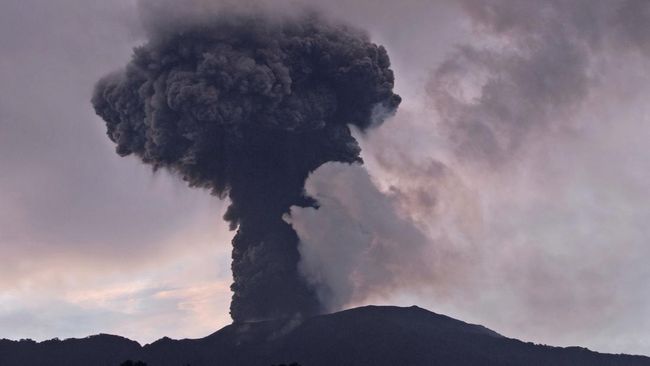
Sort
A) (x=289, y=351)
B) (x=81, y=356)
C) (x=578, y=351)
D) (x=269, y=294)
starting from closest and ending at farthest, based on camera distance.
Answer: (x=269, y=294), (x=289, y=351), (x=81, y=356), (x=578, y=351)

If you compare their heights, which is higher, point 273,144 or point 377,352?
point 273,144

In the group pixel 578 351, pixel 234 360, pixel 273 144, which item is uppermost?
pixel 273 144

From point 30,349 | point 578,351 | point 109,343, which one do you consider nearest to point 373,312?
point 578,351

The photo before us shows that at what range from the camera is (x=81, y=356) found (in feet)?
340

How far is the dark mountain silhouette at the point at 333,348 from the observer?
9512cm

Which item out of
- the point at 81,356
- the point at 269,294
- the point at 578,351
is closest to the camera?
the point at 269,294

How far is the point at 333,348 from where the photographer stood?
97812 mm

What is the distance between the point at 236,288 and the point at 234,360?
1435 centimetres

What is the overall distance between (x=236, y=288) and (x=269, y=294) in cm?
367

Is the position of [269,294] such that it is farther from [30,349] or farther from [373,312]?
[30,349]

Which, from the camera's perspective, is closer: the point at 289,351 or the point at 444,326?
the point at 289,351

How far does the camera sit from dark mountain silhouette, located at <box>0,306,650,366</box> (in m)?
95.1

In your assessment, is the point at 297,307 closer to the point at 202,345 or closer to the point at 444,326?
the point at 202,345

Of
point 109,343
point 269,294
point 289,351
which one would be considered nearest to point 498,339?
point 289,351
